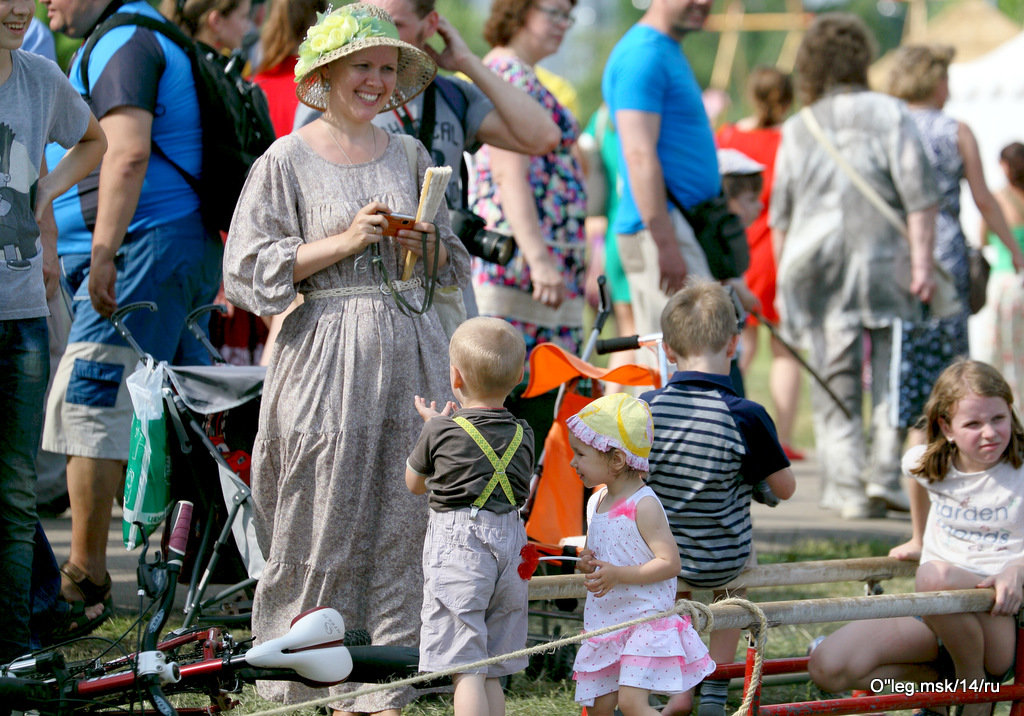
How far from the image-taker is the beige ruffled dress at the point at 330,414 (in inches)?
136

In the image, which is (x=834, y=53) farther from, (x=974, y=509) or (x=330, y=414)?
(x=330, y=414)

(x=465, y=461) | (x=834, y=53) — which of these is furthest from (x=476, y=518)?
(x=834, y=53)

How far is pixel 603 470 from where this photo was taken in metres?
3.26

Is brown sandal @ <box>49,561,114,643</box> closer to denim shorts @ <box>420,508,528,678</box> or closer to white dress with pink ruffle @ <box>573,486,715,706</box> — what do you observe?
denim shorts @ <box>420,508,528,678</box>

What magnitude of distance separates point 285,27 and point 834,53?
3.10 metres

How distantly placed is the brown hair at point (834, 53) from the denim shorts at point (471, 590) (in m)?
4.51

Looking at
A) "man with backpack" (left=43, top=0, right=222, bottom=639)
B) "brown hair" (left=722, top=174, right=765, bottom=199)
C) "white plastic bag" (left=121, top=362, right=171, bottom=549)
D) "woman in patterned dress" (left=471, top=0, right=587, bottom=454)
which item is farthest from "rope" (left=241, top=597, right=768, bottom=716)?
"brown hair" (left=722, top=174, right=765, bottom=199)

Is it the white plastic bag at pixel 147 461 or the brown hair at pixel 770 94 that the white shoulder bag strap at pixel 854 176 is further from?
the white plastic bag at pixel 147 461

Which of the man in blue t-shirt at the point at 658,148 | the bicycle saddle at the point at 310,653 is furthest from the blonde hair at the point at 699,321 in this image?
the man in blue t-shirt at the point at 658,148

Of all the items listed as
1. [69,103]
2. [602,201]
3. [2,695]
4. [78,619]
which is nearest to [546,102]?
[602,201]

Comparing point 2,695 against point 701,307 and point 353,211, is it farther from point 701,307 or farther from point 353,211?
point 701,307

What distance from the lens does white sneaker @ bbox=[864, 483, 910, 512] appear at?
6.88 metres

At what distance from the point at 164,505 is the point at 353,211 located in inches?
40.0

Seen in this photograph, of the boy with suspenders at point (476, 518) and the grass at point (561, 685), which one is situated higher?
the boy with suspenders at point (476, 518)
